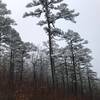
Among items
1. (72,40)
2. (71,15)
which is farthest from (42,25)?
(72,40)

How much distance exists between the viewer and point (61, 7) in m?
24.3

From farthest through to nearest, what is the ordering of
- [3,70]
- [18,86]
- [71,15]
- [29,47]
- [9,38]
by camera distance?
1. [29,47]
2. [9,38]
3. [71,15]
4. [3,70]
5. [18,86]

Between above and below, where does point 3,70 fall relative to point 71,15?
below

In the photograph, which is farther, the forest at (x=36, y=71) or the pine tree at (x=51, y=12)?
the pine tree at (x=51, y=12)

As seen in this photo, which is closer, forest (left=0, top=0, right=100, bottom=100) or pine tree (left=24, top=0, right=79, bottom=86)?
forest (left=0, top=0, right=100, bottom=100)

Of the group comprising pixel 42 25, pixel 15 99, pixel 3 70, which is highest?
pixel 42 25

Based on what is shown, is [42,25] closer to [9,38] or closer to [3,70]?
[9,38]

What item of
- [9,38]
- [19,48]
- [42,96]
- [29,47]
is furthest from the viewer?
[29,47]

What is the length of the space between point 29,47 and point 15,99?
1487 inches

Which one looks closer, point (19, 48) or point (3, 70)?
point (3, 70)

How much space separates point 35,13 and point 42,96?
16.1m

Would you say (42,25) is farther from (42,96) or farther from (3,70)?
(42,96)

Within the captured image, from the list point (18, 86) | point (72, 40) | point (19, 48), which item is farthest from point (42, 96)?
point (19, 48)

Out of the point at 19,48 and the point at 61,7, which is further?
the point at 19,48
